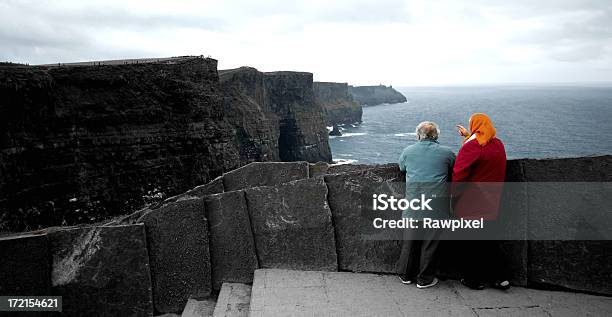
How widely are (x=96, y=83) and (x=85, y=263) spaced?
27.6 m

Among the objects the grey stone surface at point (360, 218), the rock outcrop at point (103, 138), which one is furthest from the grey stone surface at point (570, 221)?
the rock outcrop at point (103, 138)

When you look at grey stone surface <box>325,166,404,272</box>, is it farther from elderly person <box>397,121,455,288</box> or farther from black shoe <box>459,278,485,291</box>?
black shoe <box>459,278,485,291</box>

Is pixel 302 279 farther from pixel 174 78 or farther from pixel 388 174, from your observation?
pixel 174 78

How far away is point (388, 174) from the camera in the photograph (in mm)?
4586

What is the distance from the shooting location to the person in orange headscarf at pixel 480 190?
3982 mm

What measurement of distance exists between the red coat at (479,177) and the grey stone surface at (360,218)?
2.23 ft

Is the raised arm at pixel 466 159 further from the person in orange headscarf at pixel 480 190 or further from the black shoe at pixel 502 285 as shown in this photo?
the black shoe at pixel 502 285

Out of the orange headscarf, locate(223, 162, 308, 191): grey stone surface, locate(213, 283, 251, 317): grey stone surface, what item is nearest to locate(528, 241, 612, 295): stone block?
the orange headscarf

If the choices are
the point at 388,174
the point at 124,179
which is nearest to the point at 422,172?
the point at 388,174

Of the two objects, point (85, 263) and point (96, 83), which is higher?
point (96, 83)

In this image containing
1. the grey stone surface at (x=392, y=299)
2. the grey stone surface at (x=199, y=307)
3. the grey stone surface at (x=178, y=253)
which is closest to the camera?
the grey stone surface at (x=392, y=299)

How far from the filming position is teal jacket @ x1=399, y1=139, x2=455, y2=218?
13.6 ft

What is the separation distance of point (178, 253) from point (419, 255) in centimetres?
238

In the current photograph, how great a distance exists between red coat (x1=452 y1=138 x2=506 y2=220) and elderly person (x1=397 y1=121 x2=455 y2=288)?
16 cm
